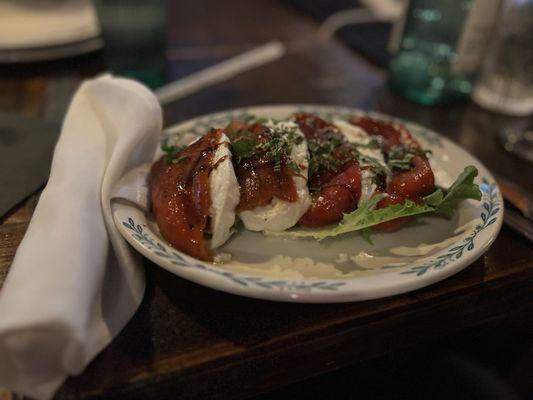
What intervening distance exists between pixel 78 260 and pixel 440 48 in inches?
50.8

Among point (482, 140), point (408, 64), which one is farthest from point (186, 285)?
point (408, 64)

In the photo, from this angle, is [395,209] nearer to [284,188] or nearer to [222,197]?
[284,188]

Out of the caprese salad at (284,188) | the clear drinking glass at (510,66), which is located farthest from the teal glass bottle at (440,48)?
the caprese salad at (284,188)

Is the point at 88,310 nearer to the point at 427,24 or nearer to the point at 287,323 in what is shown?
Result: the point at 287,323

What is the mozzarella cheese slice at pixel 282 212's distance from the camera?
847mm

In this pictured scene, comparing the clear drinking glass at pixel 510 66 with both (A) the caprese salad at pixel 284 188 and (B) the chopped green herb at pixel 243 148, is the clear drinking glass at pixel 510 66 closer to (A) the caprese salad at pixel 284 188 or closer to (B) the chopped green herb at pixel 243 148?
(A) the caprese salad at pixel 284 188

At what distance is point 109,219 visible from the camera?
0.80 meters

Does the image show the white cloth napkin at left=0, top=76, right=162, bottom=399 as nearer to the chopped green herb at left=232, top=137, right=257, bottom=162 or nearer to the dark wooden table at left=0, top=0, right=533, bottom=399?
the dark wooden table at left=0, top=0, right=533, bottom=399

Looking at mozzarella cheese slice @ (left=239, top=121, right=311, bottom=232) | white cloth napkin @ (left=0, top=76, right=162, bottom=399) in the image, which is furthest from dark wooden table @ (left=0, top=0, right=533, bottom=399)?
mozzarella cheese slice @ (left=239, top=121, right=311, bottom=232)

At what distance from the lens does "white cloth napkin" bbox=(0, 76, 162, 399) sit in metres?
0.60

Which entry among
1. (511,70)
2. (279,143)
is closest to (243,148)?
(279,143)

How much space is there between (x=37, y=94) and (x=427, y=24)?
121 centimetres

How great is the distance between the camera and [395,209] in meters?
0.86

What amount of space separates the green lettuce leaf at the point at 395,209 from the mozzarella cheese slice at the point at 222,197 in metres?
0.11
